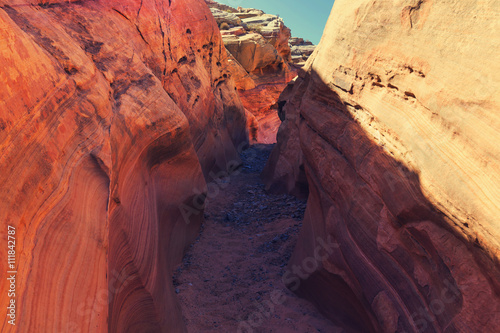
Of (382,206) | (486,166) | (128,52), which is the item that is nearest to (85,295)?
(382,206)

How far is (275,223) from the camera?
269 inches

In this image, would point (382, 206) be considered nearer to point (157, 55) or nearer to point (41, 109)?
point (41, 109)

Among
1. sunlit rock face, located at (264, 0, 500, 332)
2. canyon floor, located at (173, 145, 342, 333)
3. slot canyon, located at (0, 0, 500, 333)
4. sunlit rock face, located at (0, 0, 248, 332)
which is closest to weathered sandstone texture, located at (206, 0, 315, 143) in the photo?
canyon floor, located at (173, 145, 342, 333)

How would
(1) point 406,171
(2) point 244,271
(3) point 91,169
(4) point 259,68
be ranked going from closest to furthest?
1. (1) point 406,171
2. (3) point 91,169
3. (2) point 244,271
4. (4) point 259,68

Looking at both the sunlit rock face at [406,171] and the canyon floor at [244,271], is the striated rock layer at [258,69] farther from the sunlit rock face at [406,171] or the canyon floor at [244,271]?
the sunlit rock face at [406,171]

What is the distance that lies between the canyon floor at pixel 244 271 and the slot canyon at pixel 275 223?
29mm

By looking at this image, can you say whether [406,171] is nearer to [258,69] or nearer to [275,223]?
[275,223]

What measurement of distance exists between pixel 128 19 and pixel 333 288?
5441mm

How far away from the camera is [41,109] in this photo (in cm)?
288

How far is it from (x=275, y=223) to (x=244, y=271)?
160 cm

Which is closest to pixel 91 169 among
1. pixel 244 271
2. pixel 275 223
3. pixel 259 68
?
pixel 244 271

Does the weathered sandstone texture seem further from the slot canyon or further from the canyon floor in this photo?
the slot canyon

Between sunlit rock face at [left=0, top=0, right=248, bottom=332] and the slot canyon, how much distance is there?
17 millimetres

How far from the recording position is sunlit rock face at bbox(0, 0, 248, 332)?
7.94 ft
